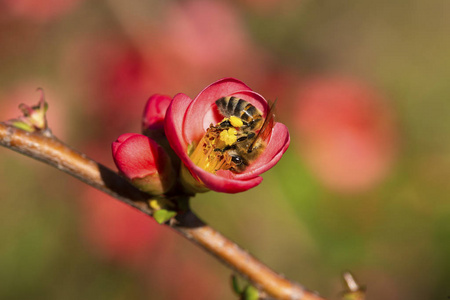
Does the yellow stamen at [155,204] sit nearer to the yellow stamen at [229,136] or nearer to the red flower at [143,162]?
the red flower at [143,162]

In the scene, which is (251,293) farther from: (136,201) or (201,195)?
(201,195)

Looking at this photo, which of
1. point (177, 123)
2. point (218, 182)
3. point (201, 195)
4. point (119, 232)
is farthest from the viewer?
point (201, 195)

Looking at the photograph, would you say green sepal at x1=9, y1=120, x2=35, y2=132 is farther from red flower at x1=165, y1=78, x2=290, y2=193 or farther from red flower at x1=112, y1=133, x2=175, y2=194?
red flower at x1=165, y1=78, x2=290, y2=193

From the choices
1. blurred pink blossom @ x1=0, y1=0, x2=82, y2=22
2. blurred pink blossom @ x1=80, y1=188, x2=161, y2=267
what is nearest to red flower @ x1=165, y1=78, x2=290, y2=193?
blurred pink blossom @ x1=80, y1=188, x2=161, y2=267

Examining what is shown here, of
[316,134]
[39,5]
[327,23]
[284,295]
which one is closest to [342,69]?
[327,23]

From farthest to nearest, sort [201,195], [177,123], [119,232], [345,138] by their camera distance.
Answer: [345,138] < [201,195] < [119,232] < [177,123]

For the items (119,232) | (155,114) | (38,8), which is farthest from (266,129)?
(38,8)

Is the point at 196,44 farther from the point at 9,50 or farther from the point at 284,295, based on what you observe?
the point at 284,295

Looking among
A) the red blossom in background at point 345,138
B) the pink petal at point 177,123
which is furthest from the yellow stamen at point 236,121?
the red blossom in background at point 345,138
